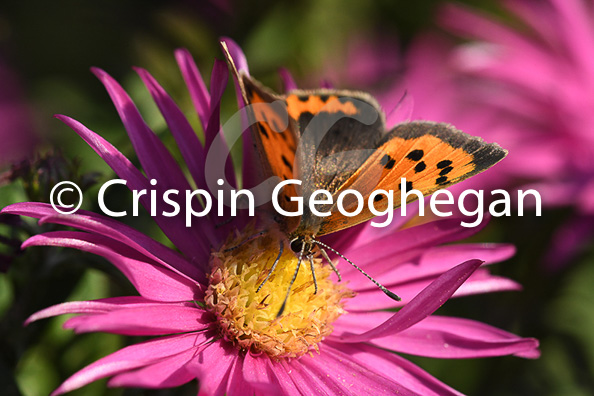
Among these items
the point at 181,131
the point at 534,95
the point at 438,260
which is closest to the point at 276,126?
the point at 181,131

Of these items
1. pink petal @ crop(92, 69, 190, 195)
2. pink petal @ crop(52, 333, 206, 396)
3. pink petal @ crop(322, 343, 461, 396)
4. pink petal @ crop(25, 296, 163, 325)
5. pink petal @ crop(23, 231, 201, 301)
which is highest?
pink petal @ crop(92, 69, 190, 195)

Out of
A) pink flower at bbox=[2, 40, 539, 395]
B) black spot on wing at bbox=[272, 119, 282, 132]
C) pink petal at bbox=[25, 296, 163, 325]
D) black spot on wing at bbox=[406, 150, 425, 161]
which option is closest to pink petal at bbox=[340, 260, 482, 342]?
pink flower at bbox=[2, 40, 539, 395]

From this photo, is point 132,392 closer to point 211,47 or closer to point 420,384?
point 420,384

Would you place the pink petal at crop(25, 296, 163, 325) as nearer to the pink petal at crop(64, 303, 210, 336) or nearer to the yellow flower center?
the pink petal at crop(64, 303, 210, 336)

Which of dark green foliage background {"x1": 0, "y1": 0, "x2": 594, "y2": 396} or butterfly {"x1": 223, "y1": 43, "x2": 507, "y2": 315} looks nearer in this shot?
Answer: butterfly {"x1": 223, "y1": 43, "x2": 507, "y2": 315}

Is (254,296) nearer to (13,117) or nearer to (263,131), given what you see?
(263,131)

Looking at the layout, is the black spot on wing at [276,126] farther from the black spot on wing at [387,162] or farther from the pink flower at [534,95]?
the pink flower at [534,95]
